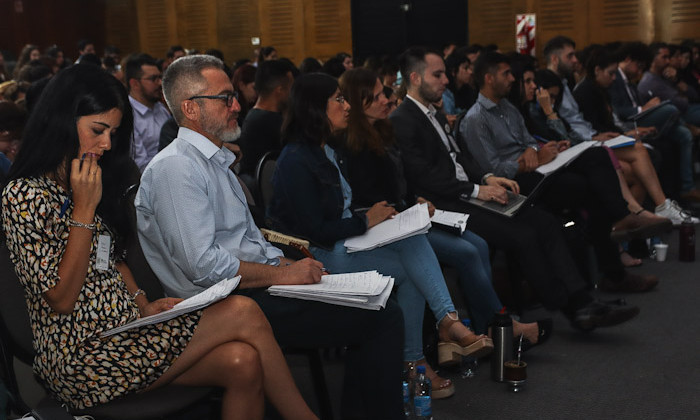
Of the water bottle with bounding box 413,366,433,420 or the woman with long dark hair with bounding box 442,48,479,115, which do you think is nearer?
the water bottle with bounding box 413,366,433,420

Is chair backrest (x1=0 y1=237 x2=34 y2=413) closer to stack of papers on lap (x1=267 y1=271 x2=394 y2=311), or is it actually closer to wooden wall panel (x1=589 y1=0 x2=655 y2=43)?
stack of papers on lap (x1=267 y1=271 x2=394 y2=311)

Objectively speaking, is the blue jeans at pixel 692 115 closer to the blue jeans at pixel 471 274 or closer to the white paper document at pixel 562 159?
the white paper document at pixel 562 159

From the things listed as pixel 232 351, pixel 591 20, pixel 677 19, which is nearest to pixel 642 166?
pixel 232 351

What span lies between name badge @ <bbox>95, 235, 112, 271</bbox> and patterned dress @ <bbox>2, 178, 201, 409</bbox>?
1.0 inches

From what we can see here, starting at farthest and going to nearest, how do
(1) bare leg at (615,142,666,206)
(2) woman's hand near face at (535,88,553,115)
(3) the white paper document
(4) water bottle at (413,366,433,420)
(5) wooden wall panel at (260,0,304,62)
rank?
(5) wooden wall panel at (260,0,304,62) < (1) bare leg at (615,142,666,206) < (2) woman's hand near face at (535,88,553,115) < (3) the white paper document < (4) water bottle at (413,366,433,420)

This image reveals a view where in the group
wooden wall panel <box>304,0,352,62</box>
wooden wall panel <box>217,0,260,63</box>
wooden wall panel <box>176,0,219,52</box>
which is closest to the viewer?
wooden wall panel <box>304,0,352,62</box>

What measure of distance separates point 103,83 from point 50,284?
21.2 inches

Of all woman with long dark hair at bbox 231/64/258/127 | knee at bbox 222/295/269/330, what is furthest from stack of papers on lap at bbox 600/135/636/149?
knee at bbox 222/295/269/330

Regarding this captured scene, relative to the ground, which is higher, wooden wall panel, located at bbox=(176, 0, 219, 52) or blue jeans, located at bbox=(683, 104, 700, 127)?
wooden wall panel, located at bbox=(176, 0, 219, 52)

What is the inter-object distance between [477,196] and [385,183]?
51 cm

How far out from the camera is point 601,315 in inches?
128

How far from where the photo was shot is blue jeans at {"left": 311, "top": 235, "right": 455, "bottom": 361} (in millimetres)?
2818

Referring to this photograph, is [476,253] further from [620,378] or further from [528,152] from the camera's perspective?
[528,152]

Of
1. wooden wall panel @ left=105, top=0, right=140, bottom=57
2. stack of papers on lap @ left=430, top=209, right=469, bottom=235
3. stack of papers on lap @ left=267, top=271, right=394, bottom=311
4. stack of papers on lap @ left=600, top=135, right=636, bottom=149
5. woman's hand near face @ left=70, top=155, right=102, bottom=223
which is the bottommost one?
stack of papers on lap @ left=430, top=209, right=469, bottom=235
